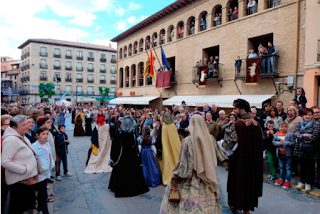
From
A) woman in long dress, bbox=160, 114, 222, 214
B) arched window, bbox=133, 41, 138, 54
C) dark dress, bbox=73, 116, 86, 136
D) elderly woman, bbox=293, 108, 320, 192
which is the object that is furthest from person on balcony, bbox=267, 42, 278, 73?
arched window, bbox=133, 41, 138, 54

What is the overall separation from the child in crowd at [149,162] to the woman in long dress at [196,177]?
2816 mm

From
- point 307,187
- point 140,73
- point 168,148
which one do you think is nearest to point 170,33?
point 140,73

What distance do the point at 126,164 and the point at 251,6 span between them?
13.9 m

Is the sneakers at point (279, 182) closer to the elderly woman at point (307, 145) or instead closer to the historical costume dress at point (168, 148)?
the elderly woman at point (307, 145)

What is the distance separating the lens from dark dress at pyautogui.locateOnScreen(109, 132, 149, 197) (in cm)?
610

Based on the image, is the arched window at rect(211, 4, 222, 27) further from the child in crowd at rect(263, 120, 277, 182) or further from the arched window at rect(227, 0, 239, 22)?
the child in crowd at rect(263, 120, 277, 182)

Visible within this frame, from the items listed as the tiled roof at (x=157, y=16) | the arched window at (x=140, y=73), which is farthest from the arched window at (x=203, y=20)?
the arched window at (x=140, y=73)

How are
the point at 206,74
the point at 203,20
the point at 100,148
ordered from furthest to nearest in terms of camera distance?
the point at 203,20
the point at 206,74
the point at 100,148

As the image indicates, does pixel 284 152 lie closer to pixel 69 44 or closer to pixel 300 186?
pixel 300 186

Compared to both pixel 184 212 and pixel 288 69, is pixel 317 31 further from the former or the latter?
pixel 184 212

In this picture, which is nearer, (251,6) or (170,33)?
(251,6)

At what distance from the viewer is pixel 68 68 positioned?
6712 cm

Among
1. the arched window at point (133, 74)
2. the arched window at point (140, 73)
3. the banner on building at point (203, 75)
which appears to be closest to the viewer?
the banner on building at point (203, 75)

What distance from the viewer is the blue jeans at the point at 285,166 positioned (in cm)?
654
